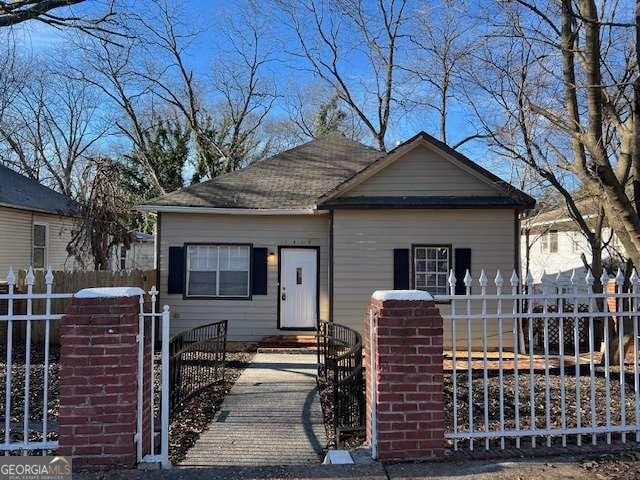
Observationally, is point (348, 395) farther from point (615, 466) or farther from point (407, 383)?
point (615, 466)

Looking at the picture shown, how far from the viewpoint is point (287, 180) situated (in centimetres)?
1342

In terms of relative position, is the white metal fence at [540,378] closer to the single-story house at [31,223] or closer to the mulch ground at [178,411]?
the mulch ground at [178,411]

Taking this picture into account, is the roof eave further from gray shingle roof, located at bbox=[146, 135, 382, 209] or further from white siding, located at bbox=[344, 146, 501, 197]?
white siding, located at bbox=[344, 146, 501, 197]

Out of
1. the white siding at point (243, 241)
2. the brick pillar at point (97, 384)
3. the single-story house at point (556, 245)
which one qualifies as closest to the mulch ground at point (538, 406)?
the brick pillar at point (97, 384)

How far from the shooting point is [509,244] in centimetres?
1084

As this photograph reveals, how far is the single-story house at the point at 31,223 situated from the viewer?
17.0 m

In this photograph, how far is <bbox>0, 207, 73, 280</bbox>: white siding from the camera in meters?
16.9

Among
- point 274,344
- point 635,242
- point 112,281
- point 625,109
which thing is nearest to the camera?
point 635,242

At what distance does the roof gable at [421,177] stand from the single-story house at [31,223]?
10.7m

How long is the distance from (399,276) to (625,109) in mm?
5190

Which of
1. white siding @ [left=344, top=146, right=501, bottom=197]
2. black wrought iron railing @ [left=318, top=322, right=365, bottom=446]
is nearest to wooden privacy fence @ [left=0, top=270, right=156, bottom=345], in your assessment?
white siding @ [left=344, top=146, right=501, bottom=197]

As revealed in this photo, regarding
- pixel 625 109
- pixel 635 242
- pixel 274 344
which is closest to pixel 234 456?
pixel 635 242

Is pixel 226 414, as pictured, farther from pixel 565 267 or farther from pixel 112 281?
pixel 565 267

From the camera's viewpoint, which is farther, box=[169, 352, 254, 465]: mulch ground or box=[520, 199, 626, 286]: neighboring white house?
box=[520, 199, 626, 286]: neighboring white house
